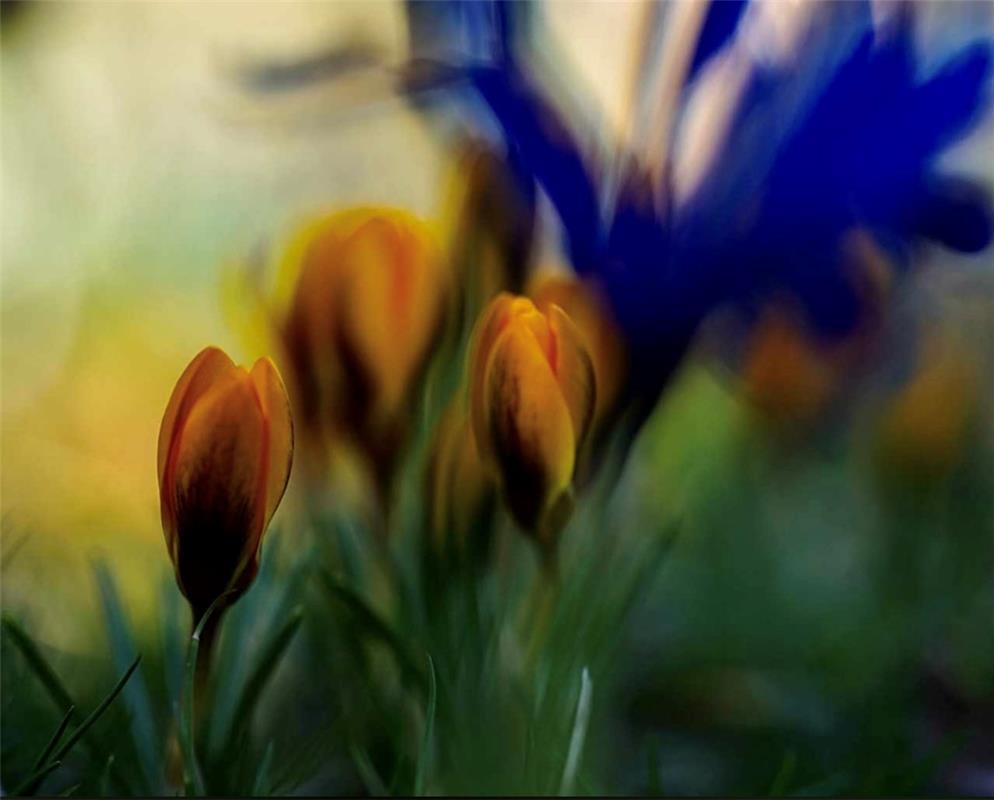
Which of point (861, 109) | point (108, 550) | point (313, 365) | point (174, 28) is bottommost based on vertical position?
point (108, 550)

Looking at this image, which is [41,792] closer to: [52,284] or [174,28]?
[52,284]

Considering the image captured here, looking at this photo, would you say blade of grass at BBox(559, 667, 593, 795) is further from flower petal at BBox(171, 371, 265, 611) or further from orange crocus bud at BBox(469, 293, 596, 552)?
flower petal at BBox(171, 371, 265, 611)

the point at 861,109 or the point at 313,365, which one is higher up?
the point at 861,109

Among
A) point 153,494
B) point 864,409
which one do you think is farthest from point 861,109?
point 153,494

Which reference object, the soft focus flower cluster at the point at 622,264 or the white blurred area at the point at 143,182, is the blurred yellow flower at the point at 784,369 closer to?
the soft focus flower cluster at the point at 622,264

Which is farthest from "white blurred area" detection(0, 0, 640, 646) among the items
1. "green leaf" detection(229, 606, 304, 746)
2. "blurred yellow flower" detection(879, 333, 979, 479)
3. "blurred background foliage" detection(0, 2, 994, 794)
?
"blurred yellow flower" detection(879, 333, 979, 479)

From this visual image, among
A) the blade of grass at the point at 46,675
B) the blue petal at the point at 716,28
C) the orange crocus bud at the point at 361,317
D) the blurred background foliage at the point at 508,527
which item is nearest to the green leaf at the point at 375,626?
the blurred background foliage at the point at 508,527

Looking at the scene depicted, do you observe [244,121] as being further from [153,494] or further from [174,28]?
[153,494]
